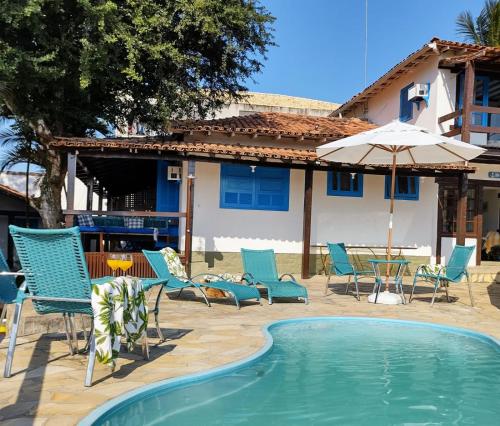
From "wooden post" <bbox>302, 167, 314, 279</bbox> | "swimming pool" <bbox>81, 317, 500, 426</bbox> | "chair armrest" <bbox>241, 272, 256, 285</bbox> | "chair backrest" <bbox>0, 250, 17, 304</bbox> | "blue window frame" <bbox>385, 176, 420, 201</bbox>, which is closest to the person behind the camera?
"swimming pool" <bbox>81, 317, 500, 426</bbox>

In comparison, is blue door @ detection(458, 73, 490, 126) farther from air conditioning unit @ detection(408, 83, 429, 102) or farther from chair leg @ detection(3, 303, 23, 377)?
chair leg @ detection(3, 303, 23, 377)

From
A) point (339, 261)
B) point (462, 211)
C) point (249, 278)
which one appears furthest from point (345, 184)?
point (249, 278)

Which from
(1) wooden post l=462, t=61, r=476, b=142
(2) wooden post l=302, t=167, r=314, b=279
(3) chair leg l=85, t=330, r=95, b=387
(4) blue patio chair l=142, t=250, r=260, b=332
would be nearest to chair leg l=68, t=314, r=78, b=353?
(3) chair leg l=85, t=330, r=95, b=387

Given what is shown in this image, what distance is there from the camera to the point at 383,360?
5172mm

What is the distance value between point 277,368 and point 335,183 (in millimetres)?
9431

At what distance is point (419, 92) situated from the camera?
1512cm

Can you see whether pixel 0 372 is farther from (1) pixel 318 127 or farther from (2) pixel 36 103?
(1) pixel 318 127

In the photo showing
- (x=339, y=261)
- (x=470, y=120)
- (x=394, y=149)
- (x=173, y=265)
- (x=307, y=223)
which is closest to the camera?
(x=173, y=265)

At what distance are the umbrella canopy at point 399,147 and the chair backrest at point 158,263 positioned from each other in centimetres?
366

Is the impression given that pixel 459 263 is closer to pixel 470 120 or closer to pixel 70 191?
pixel 470 120

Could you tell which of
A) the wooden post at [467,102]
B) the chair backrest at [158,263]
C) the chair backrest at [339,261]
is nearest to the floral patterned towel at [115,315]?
the chair backrest at [158,263]

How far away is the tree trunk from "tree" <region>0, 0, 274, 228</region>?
1.2 inches

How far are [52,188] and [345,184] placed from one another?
8664 mm

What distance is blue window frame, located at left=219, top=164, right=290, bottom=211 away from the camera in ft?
42.0
